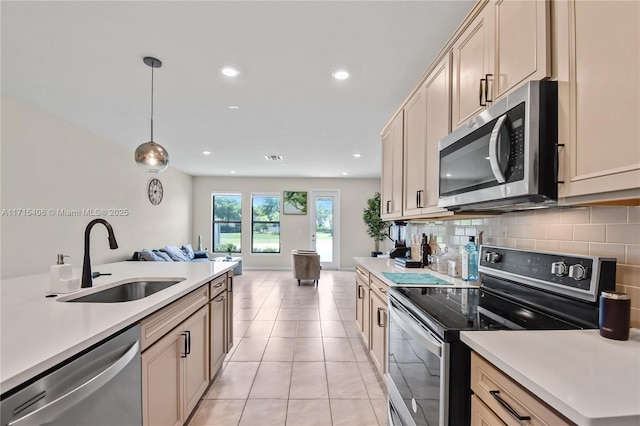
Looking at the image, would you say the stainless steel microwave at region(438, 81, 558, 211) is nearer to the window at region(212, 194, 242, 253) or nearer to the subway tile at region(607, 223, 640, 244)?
the subway tile at region(607, 223, 640, 244)

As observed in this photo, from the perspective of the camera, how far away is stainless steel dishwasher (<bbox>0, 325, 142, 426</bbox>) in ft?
2.76

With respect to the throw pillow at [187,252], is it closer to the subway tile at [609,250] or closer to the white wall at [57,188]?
the white wall at [57,188]

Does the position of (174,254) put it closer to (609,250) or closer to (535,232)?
(535,232)

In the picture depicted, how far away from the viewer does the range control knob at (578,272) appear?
47.2 inches

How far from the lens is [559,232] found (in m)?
1.46

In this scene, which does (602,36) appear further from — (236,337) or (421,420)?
(236,337)

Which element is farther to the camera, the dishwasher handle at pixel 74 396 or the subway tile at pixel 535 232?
the subway tile at pixel 535 232

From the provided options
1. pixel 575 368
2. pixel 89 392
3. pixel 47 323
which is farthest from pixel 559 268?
pixel 47 323

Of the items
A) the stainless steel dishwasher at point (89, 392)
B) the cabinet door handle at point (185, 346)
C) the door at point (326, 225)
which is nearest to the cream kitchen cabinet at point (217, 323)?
the cabinet door handle at point (185, 346)

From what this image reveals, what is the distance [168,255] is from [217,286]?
392cm

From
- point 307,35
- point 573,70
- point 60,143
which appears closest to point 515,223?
point 573,70

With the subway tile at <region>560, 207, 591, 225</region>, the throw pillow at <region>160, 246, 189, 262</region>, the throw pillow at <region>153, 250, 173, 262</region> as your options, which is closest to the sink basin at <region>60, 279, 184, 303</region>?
the subway tile at <region>560, 207, 591, 225</region>

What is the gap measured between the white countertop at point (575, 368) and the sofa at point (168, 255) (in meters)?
5.27

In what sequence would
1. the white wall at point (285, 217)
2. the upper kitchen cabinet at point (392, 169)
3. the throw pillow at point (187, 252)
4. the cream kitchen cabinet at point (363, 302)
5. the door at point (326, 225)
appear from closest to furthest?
the upper kitchen cabinet at point (392, 169), the cream kitchen cabinet at point (363, 302), the throw pillow at point (187, 252), the white wall at point (285, 217), the door at point (326, 225)
